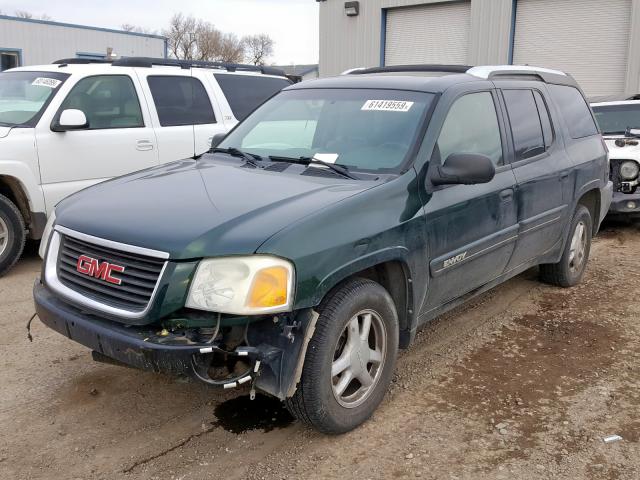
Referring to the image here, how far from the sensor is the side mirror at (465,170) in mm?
3533

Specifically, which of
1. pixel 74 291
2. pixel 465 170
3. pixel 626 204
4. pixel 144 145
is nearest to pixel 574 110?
pixel 465 170

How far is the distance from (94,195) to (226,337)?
126 cm

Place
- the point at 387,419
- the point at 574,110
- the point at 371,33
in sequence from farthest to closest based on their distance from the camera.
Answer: the point at 371,33 → the point at 574,110 → the point at 387,419

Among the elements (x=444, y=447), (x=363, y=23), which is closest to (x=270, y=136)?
(x=444, y=447)

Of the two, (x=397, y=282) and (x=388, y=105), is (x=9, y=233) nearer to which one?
(x=388, y=105)

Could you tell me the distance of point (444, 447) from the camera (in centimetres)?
317

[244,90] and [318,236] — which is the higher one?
[244,90]

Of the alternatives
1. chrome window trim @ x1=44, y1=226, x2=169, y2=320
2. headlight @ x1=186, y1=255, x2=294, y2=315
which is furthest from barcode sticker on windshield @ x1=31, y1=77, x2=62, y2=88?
headlight @ x1=186, y1=255, x2=294, y2=315

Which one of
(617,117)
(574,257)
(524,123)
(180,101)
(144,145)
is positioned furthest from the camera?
(617,117)

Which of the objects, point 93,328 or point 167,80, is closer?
point 93,328

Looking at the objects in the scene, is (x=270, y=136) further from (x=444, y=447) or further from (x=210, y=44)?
(x=210, y=44)

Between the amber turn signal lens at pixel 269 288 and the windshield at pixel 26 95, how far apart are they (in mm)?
4097

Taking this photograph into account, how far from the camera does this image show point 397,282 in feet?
11.5

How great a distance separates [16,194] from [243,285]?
4.03 metres
